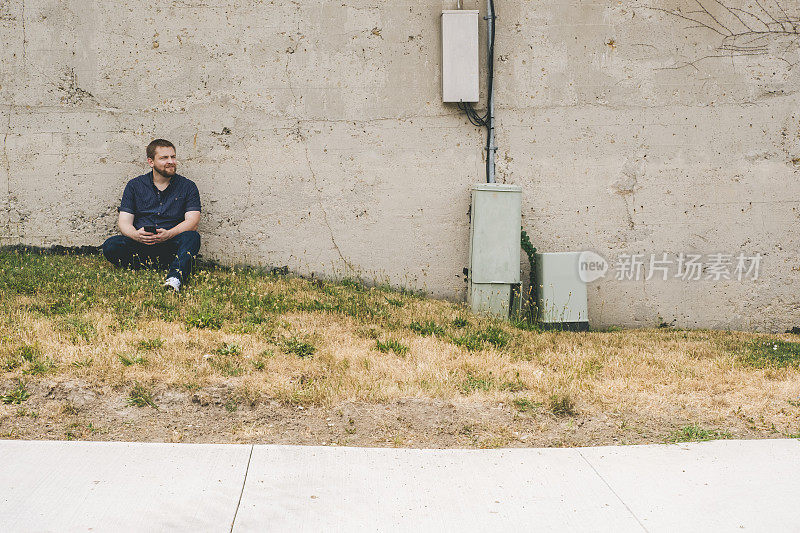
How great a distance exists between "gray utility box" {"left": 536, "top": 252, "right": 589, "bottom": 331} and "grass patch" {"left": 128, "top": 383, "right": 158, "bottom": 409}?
4073 mm

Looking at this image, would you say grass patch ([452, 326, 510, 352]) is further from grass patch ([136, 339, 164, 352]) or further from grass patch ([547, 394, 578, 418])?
grass patch ([136, 339, 164, 352])

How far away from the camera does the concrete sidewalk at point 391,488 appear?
9.98 ft

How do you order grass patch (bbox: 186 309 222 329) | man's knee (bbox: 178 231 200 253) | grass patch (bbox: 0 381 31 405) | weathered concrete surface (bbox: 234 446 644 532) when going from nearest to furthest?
1. weathered concrete surface (bbox: 234 446 644 532)
2. grass patch (bbox: 0 381 31 405)
3. grass patch (bbox: 186 309 222 329)
4. man's knee (bbox: 178 231 200 253)

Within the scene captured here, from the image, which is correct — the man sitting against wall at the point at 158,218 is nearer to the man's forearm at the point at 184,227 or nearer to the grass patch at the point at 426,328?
the man's forearm at the point at 184,227

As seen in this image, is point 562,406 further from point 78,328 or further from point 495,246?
point 78,328

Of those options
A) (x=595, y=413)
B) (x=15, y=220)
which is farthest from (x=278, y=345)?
(x=15, y=220)

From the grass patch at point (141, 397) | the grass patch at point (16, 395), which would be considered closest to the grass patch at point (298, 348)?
the grass patch at point (141, 397)

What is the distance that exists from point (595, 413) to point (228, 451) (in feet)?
7.30

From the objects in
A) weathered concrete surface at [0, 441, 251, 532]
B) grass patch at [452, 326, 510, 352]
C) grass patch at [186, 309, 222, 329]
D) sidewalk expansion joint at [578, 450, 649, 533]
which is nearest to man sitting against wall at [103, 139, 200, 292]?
grass patch at [186, 309, 222, 329]

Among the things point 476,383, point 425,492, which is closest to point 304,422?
point 425,492

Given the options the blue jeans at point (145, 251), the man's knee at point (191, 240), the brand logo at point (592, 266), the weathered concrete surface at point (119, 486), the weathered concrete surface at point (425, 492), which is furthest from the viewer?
the brand logo at point (592, 266)

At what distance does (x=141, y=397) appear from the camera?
427 cm

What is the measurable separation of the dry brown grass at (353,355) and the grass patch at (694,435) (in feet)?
0.27

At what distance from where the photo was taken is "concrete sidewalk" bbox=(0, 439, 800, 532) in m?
3.04
